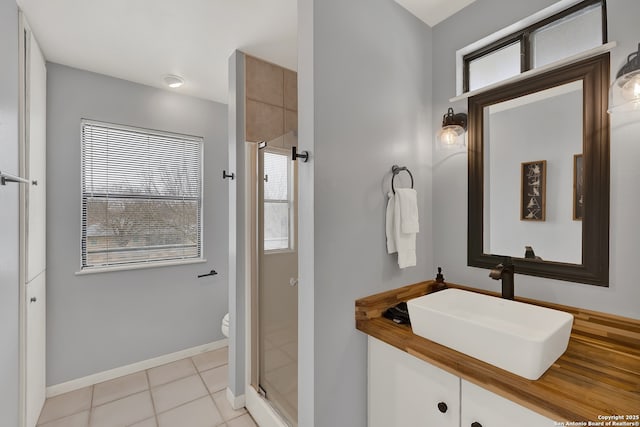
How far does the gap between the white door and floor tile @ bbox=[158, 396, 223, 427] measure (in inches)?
29.8

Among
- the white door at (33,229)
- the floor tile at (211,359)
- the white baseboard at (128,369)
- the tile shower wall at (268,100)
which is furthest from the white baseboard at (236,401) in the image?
the tile shower wall at (268,100)

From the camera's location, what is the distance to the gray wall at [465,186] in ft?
3.75

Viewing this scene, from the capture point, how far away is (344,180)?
136 centimetres

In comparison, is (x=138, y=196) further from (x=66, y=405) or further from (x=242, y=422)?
(x=242, y=422)

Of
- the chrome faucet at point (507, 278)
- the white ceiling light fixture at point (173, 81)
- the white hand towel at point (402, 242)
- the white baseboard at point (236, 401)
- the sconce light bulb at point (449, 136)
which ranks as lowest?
the white baseboard at point (236, 401)

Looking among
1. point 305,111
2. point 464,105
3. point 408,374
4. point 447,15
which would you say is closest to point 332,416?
point 408,374

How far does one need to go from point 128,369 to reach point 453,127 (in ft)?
10.4

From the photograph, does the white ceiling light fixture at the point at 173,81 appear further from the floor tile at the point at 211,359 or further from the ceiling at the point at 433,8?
the floor tile at the point at 211,359

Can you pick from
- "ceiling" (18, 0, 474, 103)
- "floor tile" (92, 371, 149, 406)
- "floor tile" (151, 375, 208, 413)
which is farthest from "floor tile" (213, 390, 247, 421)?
"ceiling" (18, 0, 474, 103)

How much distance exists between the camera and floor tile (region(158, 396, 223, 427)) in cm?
193

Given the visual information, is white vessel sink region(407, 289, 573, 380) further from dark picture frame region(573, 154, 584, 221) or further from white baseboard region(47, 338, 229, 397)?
white baseboard region(47, 338, 229, 397)

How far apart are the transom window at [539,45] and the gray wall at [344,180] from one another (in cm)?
46

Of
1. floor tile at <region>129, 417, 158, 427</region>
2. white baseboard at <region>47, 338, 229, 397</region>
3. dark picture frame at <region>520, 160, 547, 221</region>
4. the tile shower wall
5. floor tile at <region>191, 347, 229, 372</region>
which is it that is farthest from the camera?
floor tile at <region>191, 347, 229, 372</region>

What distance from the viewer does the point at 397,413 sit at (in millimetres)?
1261
